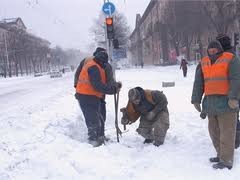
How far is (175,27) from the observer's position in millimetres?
55625

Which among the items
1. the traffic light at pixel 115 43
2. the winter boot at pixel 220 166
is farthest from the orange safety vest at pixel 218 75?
the traffic light at pixel 115 43

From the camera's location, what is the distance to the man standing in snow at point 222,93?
5527 millimetres

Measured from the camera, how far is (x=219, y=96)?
5.74 meters

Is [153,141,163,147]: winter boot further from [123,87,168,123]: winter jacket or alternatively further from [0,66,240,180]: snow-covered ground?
[123,87,168,123]: winter jacket

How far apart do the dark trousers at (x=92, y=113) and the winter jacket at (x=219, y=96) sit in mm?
2073

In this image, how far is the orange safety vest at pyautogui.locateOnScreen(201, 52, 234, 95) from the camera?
559 centimetres

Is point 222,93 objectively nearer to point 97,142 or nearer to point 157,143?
point 157,143

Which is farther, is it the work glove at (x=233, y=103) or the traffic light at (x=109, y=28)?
the traffic light at (x=109, y=28)

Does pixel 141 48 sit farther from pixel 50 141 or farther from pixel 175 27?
pixel 50 141

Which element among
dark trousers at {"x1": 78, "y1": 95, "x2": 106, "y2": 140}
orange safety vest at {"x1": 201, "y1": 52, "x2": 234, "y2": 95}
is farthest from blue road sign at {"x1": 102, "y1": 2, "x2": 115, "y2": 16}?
orange safety vest at {"x1": 201, "y1": 52, "x2": 234, "y2": 95}

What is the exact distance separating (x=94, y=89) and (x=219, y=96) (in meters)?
2.45

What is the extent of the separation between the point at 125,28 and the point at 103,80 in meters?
69.7

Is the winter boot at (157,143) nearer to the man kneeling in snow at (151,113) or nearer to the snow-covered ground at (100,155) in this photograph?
the man kneeling in snow at (151,113)

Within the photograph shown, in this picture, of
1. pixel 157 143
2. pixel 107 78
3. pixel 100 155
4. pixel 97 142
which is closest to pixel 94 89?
pixel 107 78
